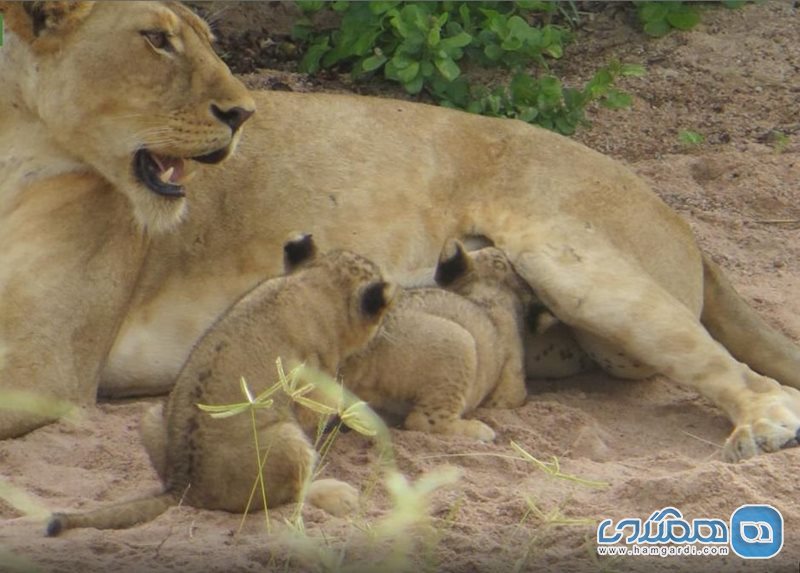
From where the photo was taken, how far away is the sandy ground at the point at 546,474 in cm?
427

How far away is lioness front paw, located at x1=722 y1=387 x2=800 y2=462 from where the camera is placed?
5539 mm

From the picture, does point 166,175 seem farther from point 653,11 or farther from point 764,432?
point 653,11

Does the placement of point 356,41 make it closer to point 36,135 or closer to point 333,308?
point 36,135

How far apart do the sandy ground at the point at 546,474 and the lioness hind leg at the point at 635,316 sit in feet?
0.61

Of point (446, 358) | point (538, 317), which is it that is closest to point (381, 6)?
point (538, 317)

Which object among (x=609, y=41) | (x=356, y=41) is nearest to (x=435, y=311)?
(x=356, y=41)

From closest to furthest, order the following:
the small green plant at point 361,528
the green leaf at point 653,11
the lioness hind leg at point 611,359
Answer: the small green plant at point 361,528, the lioness hind leg at point 611,359, the green leaf at point 653,11

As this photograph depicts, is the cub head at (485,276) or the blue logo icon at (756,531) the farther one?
the cub head at (485,276)

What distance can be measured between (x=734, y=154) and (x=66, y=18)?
4.00 metres

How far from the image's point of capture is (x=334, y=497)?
4719 mm

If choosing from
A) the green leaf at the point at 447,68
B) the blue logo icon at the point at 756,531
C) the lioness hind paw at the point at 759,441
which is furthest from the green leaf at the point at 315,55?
the blue logo icon at the point at 756,531

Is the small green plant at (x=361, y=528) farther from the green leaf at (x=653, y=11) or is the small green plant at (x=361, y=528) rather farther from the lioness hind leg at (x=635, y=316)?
the green leaf at (x=653, y=11)

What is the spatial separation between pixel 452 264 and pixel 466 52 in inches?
109

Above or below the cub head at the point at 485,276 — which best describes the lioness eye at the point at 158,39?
above
